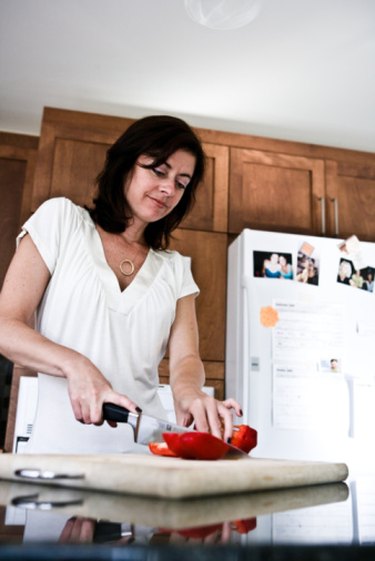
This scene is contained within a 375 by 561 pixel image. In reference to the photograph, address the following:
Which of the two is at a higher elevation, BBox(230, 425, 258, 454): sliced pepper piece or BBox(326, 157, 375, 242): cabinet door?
BBox(326, 157, 375, 242): cabinet door

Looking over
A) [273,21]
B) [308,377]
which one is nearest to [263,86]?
[273,21]

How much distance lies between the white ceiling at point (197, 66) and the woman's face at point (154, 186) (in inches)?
43.3

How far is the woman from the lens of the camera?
34.5 inches

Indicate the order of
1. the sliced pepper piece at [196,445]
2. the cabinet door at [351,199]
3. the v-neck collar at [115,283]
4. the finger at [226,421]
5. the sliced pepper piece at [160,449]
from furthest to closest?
the cabinet door at [351,199], the v-neck collar at [115,283], the finger at [226,421], the sliced pepper piece at [160,449], the sliced pepper piece at [196,445]

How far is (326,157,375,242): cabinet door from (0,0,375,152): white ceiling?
0.18 metres

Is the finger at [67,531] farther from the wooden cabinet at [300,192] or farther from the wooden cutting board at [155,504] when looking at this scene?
the wooden cabinet at [300,192]

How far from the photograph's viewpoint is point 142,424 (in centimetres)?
77

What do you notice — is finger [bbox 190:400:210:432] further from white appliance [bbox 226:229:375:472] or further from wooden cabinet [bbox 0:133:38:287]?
wooden cabinet [bbox 0:133:38:287]

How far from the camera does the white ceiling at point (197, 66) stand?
6.59 ft

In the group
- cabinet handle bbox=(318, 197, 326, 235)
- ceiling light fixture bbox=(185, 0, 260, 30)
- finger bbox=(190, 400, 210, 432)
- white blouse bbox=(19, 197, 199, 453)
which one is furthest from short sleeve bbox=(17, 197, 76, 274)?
cabinet handle bbox=(318, 197, 326, 235)

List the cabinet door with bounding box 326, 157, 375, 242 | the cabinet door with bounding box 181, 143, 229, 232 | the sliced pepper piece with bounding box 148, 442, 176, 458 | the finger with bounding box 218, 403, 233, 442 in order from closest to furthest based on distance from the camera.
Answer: the sliced pepper piece with bounding box 148, 442, 176, 458, the finger with bounding box 218, 403, 233, 442, the cabinet door with bounding box 181, 143, 229, 232, the cabinet door with bounding box 326, 157, 375, 242

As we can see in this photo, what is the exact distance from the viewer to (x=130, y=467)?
1.55 feet

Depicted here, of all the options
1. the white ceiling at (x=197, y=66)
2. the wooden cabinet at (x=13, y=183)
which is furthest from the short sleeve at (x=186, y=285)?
the wooden cabinet at (x=13, y=183)

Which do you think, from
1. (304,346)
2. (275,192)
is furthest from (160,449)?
(275,192)
